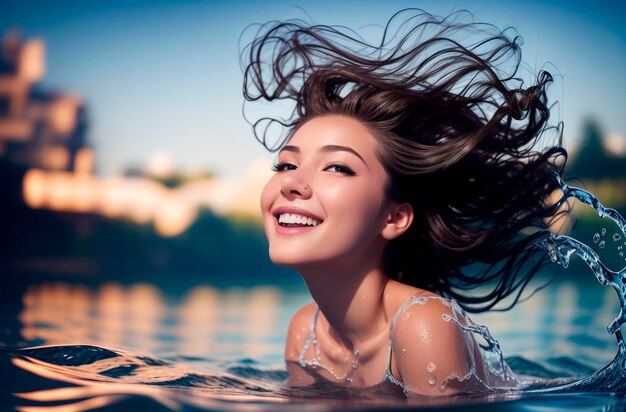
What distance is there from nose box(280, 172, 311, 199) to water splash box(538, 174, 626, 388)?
1101 mm

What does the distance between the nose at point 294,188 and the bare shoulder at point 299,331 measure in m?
0.89

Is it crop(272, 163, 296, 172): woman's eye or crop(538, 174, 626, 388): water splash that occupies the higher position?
crop(272, 163, 296, 172): woman's eye

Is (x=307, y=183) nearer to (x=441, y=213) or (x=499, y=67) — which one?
(x=441, y=213)

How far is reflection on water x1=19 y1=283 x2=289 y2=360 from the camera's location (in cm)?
438

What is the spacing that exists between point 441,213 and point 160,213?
9572 millimetres

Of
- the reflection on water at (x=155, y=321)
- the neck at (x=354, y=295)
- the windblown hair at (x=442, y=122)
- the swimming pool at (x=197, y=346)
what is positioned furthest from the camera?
the reflection on water at (x=155, y=321)

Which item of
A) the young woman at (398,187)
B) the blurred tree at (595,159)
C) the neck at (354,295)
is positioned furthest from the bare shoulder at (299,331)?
the blurred tree at (595,159)

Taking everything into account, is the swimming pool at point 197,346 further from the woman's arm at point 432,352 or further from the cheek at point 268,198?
the cheek at point 268,198

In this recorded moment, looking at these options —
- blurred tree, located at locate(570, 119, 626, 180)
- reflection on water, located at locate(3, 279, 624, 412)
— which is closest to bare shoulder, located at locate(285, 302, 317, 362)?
reflection on water, located at locate(3, 279, 624, 412)

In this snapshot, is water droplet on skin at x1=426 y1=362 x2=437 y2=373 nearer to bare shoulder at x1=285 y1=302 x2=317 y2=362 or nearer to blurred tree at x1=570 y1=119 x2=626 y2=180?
bare shoulder at x1=285 y1=302 x2=317 y2=362

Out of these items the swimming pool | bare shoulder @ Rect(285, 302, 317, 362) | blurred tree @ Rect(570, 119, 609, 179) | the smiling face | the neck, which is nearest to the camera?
the swimming pool

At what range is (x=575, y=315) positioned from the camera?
22.4ft

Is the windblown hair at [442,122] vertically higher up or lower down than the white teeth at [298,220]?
higher up

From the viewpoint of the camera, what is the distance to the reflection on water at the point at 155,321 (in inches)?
172
